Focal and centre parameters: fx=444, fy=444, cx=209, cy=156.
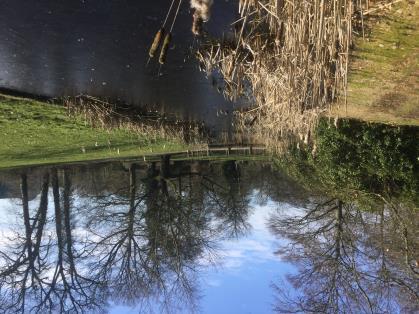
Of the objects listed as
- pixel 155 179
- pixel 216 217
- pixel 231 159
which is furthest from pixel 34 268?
pixel 231 159

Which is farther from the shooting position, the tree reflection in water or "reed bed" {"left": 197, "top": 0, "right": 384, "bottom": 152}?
the tree reflection in water

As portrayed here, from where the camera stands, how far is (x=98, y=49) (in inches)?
241

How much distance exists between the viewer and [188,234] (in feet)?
43.5

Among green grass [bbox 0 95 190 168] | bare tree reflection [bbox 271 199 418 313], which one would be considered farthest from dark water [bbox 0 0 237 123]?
bare tree reflection [bbox 271 199 418 313]

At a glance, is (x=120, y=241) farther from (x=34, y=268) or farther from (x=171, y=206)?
(x=34, y=268)

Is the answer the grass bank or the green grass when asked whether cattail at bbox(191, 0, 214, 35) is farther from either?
the green grass

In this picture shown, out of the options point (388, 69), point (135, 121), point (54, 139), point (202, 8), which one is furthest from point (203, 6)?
point (54, 139)

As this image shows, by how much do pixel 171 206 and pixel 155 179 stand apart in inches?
36.8

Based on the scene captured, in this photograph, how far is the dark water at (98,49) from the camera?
5.33 m

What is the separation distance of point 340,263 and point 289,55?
966 centimetres

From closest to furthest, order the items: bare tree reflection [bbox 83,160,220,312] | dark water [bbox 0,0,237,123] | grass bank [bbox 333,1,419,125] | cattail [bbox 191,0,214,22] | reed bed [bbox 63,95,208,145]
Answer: cattail [bbox 191,0,214,22]
grass bank [bbox 333,1,419,125]
dark water [bbox 0,0,237,123]
reed bed [bbox 63,95,208,145]
bare tree reflection [bbox 83,160,220,312]

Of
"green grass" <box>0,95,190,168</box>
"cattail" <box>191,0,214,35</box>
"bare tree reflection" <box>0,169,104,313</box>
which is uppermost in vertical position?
"cattail" <box>191,0,214,35</box>

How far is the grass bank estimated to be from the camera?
485 cm

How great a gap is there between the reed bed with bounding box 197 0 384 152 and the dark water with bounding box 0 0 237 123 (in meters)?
0.40
